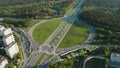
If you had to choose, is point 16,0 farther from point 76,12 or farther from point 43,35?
point 43,35

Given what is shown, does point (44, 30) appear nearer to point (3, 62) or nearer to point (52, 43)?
point (52, 43)

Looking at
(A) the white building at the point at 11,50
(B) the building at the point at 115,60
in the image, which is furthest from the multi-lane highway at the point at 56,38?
(B) the building at the point at 115,60

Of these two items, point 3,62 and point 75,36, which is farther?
point 75,36

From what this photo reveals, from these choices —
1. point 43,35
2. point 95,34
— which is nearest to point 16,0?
point 43,35

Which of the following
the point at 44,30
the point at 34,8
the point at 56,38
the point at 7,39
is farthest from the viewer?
the point at 34,8

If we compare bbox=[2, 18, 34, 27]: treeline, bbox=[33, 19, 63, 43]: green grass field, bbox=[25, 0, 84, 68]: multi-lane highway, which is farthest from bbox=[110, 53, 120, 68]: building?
bbox=[2, 18, 34, 27]: treeline

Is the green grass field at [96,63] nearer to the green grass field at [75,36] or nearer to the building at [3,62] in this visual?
the green grass field at [75,36]

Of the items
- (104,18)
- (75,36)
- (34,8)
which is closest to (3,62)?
(75,36)
